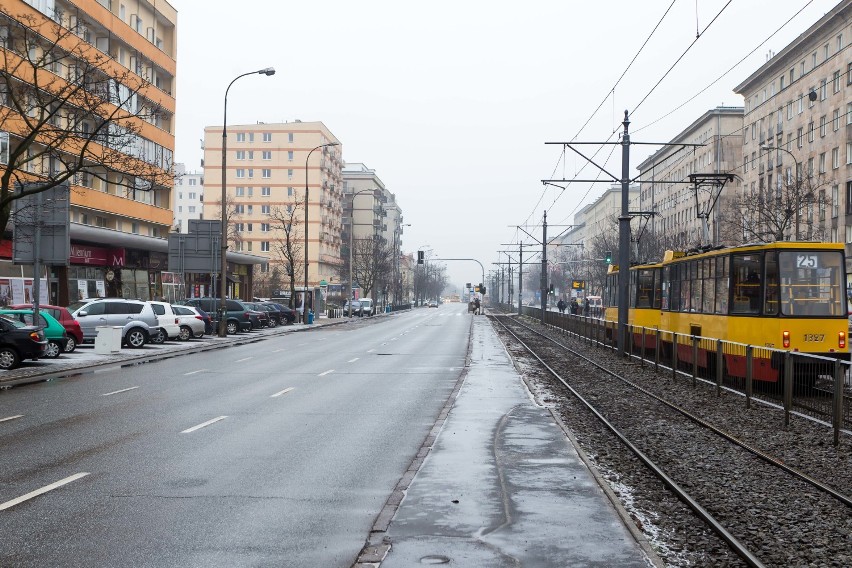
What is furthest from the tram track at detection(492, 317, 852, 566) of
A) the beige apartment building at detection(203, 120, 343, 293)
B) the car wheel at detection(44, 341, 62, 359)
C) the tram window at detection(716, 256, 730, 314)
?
the beige apartment building at detection(203, 120, 343, 293)

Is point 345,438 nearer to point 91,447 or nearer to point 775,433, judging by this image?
point 91,447

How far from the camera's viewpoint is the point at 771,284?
1916 centimetres

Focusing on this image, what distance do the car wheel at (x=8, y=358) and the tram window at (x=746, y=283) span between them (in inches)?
673

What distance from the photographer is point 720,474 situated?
32.7 ft

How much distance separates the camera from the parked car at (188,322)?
3734 cm

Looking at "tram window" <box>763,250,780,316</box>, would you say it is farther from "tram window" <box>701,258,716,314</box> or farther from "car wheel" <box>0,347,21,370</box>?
"car wheel" <box>0,347,21,370</box>

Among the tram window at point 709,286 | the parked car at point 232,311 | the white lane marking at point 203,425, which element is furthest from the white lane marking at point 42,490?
the parked car at point 232,311

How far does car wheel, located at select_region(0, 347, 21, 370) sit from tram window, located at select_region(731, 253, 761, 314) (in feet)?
56.1

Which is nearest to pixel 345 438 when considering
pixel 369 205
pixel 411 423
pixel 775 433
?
pixel 411 423

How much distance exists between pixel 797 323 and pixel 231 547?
1552 cm

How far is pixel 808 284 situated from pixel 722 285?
2.22m

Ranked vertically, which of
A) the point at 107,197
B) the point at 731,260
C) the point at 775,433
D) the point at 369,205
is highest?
the point at 369,205

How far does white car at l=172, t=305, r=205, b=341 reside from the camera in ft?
123

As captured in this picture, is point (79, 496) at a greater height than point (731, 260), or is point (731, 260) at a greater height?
point (731, 260)
